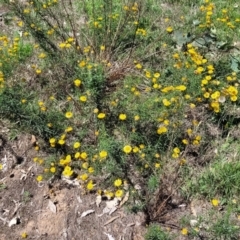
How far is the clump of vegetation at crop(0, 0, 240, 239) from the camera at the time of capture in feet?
11.8

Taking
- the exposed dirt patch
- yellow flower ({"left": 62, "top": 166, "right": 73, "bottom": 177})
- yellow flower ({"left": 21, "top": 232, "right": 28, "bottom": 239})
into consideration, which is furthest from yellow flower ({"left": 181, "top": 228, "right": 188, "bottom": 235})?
yellow flower ({"left": 21, "top": 232, "right": 28, "bottom": 239})

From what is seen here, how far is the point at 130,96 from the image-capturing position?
4.21m

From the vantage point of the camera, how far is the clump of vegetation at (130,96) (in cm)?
359

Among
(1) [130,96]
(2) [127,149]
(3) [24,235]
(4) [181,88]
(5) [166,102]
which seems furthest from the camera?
(1) [130,96]

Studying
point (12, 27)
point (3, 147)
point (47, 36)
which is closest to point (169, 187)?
point (3, 147)

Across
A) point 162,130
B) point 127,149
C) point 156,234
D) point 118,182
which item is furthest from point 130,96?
point 156,234

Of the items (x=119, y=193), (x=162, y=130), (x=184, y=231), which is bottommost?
(x=184, y=231)

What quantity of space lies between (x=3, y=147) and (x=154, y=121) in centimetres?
152

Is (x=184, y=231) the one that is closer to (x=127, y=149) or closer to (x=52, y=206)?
(x=127, y=149)

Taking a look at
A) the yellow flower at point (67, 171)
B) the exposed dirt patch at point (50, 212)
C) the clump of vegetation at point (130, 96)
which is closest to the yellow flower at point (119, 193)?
the clump of vegetation at point (130, 96)

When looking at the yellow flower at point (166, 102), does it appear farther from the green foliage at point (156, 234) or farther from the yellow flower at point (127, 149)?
the green foliage at point (156, 234)

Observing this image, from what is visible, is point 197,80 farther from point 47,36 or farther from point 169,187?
point 47,36

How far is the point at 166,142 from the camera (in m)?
3.76

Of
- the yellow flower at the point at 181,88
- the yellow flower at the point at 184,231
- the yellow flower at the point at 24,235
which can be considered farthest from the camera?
the yellow flower at the point at 181,88
